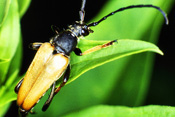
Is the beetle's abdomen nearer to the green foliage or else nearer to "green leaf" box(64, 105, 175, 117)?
the green foliage

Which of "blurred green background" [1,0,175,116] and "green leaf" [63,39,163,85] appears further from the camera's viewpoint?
"blurred green background" [1,0,175,116]

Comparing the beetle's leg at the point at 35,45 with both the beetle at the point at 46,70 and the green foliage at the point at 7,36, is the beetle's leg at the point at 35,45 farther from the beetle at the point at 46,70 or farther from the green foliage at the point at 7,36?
the green foliage at the point at 7,36

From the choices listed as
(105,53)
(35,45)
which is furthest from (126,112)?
(35,45)

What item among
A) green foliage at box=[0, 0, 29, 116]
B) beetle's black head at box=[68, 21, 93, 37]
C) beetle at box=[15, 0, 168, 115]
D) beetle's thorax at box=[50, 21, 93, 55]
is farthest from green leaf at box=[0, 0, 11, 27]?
beetle's black head at box=[68, 21, 93, 37]

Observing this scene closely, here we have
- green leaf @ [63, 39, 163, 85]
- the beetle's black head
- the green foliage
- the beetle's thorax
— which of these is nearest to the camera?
green leaf @ [63, 39, 163, 85]

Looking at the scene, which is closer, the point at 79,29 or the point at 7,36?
the point at 7,36

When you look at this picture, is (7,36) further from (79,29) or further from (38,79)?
(79,29)
